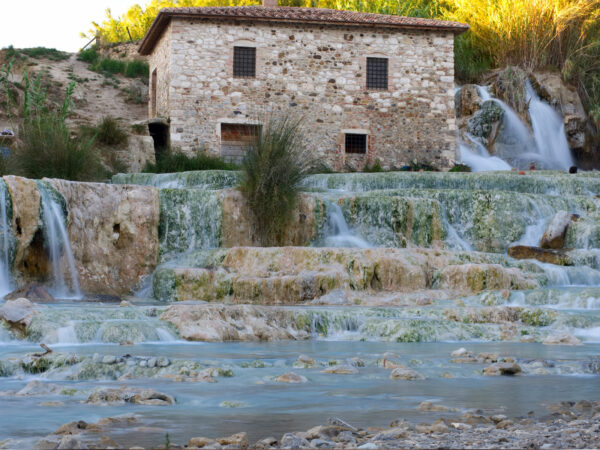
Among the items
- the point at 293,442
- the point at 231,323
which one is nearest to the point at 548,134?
the point at 231,323

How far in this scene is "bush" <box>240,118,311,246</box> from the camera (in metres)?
11.4

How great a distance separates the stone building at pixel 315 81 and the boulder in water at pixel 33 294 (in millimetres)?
9605

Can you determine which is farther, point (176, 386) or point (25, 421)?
point (176, 386)

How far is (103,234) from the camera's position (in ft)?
34.8

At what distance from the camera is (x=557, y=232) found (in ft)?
38.7

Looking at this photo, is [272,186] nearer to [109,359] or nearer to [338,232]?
[338,232]

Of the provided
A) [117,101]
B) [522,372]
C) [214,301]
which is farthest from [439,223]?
[117,101]

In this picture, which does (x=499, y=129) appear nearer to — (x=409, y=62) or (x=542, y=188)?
(x=409, y=62)

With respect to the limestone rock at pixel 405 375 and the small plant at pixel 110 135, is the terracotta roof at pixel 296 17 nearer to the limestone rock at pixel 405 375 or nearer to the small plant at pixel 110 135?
the small plant at pixel 110 135

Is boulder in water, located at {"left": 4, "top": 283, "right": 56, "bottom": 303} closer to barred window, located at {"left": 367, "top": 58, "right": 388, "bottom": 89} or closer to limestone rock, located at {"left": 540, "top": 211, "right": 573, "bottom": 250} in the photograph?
limestone rock, located at {"left": 540, "top": 211, "right": 573, "bottom": 250}

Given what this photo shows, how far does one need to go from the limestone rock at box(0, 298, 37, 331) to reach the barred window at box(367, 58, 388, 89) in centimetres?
1395

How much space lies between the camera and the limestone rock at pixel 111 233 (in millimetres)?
10344

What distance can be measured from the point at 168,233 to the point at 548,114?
13.6m

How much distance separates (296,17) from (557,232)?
31.0 ft
